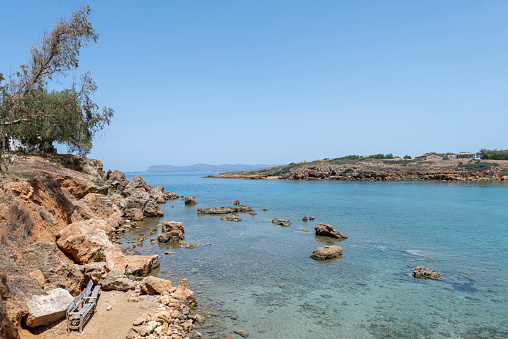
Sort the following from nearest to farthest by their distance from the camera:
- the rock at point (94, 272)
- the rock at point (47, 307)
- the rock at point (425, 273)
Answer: the rock at point (47, 307)
the rock at point (94, 272)
the rock at point (425, 273)

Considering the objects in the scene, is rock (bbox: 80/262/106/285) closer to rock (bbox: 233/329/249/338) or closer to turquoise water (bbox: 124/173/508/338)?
turquoise water (bbox: 124/173/508/338)

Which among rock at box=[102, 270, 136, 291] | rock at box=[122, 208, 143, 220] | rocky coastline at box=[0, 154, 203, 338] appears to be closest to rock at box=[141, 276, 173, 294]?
rocky coastline at box=[0, 154, 203, 338]

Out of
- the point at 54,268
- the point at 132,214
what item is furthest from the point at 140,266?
the point at 132,214

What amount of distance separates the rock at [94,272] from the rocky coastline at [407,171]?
319 feet

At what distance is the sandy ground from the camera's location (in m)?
8.70

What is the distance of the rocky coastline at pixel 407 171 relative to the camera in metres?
91.1

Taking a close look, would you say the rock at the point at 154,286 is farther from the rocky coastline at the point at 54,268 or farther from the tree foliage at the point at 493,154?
the tree foliage at the point at 493,154

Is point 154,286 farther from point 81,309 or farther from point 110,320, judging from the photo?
point 81,309

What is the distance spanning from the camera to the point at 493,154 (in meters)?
114

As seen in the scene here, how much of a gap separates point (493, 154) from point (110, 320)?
14040cm

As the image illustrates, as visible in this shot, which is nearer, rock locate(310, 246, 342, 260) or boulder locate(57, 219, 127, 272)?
boulder locate(57, 219, 127, 272)

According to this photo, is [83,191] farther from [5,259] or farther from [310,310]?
[310,310]

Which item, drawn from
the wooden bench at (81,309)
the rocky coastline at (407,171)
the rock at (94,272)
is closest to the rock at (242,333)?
the wooden bench at (81,309)

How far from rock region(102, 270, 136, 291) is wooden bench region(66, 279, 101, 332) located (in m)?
1.22
